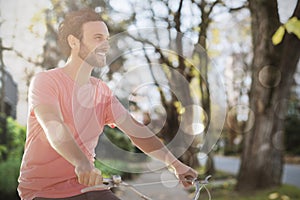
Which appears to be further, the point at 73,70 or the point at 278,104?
the point at 278,104

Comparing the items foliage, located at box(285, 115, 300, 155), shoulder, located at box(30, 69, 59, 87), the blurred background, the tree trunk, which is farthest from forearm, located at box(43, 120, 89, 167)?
foliage, located at box(285, 115, 300, 155)

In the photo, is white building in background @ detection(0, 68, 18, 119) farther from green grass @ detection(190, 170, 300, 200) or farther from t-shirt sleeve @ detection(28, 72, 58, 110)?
t-shirt sleeve @ detection(28, 72, 58, 110)

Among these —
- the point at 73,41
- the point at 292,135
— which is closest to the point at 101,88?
the point at 73,41

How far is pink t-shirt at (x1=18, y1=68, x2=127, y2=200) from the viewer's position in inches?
71.0

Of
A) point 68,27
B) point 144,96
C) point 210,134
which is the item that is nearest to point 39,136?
point 68,27

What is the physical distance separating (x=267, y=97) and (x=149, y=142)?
5917 mm

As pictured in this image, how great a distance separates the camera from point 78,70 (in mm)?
1936

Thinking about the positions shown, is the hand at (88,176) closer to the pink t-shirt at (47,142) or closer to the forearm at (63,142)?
the forearm at (63,142)

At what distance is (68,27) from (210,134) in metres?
1.02

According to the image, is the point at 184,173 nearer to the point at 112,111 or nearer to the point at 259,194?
the point at 112,111

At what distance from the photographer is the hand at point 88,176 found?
1520mm

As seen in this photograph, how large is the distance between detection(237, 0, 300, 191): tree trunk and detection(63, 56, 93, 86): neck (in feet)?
18.9

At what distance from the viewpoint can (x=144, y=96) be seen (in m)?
4.92

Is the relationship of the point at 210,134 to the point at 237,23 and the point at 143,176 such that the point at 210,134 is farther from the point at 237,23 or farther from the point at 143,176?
the point at 237,23
